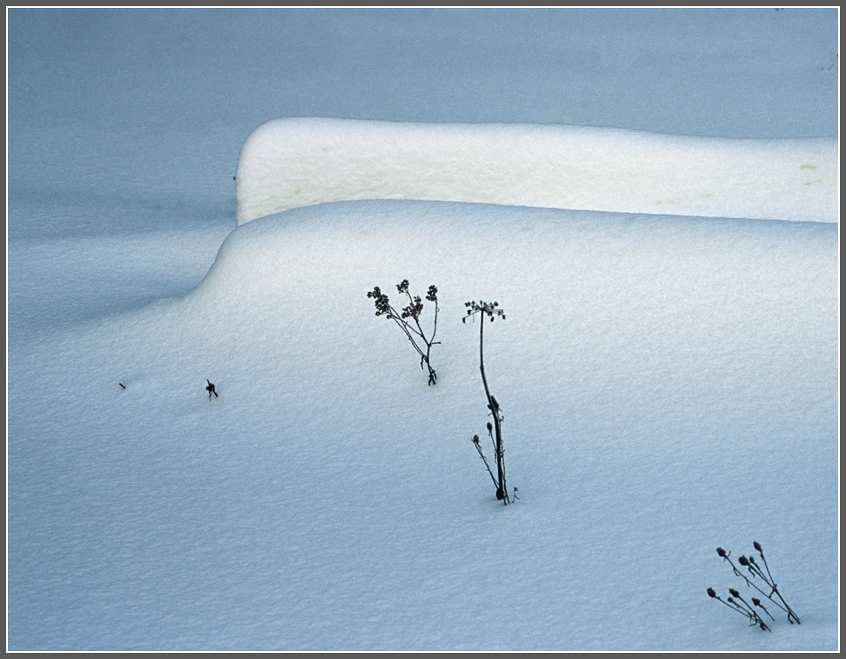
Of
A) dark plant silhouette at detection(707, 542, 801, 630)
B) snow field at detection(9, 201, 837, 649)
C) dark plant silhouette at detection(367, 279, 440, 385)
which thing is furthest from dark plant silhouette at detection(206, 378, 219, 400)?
dark plant silhouette at detection(707, 542, 801, 630)

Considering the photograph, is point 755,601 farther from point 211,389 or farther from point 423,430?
point 211,389

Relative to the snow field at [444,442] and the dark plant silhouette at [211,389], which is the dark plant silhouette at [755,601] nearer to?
the snow field at [444,442]

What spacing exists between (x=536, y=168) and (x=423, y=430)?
2393 mm

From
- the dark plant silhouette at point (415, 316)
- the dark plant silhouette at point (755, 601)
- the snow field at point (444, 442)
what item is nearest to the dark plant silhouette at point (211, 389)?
the snow field at point (444, 442)

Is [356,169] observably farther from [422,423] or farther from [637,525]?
[637,525]

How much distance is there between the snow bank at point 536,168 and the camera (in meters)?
4.57

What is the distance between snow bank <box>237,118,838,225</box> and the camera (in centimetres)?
457

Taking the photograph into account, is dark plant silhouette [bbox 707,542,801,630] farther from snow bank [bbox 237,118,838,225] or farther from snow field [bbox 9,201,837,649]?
snow bank [bbox 237,118,838,225]

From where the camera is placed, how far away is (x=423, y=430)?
2.78 m

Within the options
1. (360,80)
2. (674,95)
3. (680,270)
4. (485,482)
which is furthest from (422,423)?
(360,80)

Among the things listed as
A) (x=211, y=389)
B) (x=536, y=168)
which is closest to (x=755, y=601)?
(x=211, y=389)

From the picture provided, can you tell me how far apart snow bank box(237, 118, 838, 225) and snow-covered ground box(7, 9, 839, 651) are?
6 centimetres

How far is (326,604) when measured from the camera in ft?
6.70

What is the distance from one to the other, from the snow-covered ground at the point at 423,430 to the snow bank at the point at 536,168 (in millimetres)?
58
